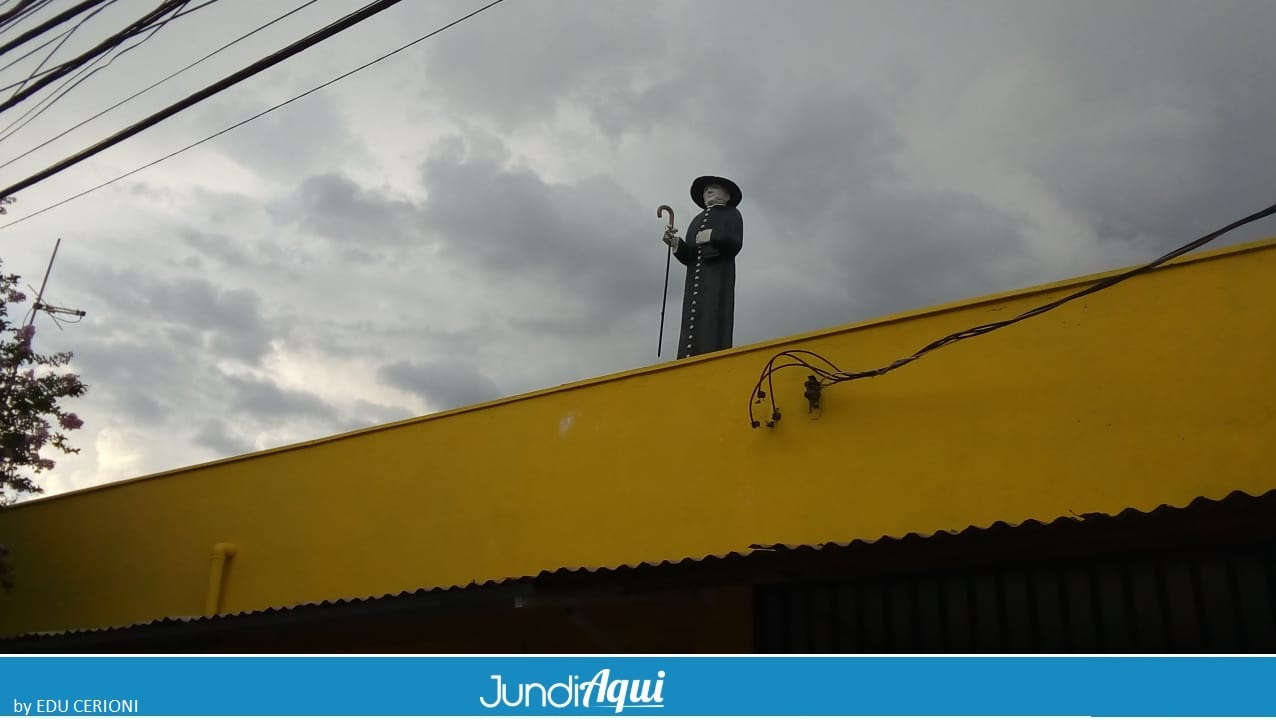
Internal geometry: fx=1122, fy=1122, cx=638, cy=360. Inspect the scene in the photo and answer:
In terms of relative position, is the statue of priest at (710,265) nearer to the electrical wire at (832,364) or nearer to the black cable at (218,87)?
the electrical wire at (832,364)

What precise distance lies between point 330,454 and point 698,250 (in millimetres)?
3694

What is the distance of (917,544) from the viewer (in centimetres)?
500

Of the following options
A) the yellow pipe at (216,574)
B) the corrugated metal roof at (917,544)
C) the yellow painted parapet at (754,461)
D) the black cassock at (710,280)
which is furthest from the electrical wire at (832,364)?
the yellow pipe at (216,574)

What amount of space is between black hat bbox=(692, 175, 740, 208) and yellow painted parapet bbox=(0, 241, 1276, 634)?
3016 mm

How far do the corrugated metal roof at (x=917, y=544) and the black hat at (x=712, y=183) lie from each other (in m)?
5.38

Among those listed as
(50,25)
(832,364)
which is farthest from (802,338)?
(50,25)

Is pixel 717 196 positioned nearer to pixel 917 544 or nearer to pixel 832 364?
pixel 832 364

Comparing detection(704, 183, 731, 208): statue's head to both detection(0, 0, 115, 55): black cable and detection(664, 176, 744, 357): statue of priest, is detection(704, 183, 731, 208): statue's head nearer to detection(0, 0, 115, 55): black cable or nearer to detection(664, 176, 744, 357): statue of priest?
detection(664, 176, 744, 357): statue of priest

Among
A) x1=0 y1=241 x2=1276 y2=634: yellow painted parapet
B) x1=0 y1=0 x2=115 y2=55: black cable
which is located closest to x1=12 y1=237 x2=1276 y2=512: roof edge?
x1=0 y1=241 x2=1276 y2=634: yellow painted parapet

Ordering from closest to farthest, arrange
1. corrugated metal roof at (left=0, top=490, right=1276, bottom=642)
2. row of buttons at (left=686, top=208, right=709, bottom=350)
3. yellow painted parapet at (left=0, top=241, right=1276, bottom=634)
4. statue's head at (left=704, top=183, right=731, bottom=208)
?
corrugated metal roof at (left=0, top=490, right=1276, bottom=642) < yellow painted parapet at (left=0, top=241, right=1276, bottom=634) < row of buttons at (left=686, top=208, right=709, bottom=350) < statue's head at (left=704, top=183, right=731, bottom=208)

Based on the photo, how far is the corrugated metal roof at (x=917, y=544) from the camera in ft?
14.9

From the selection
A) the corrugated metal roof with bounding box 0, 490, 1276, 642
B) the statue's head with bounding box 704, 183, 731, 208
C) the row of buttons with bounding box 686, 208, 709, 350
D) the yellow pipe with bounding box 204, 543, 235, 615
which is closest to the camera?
the corrugated metal roof with bounding box 0, 490, 1276, 642

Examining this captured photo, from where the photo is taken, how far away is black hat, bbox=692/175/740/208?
10.4 metres

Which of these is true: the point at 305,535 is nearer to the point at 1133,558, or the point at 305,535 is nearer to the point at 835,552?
the point at 835,552
